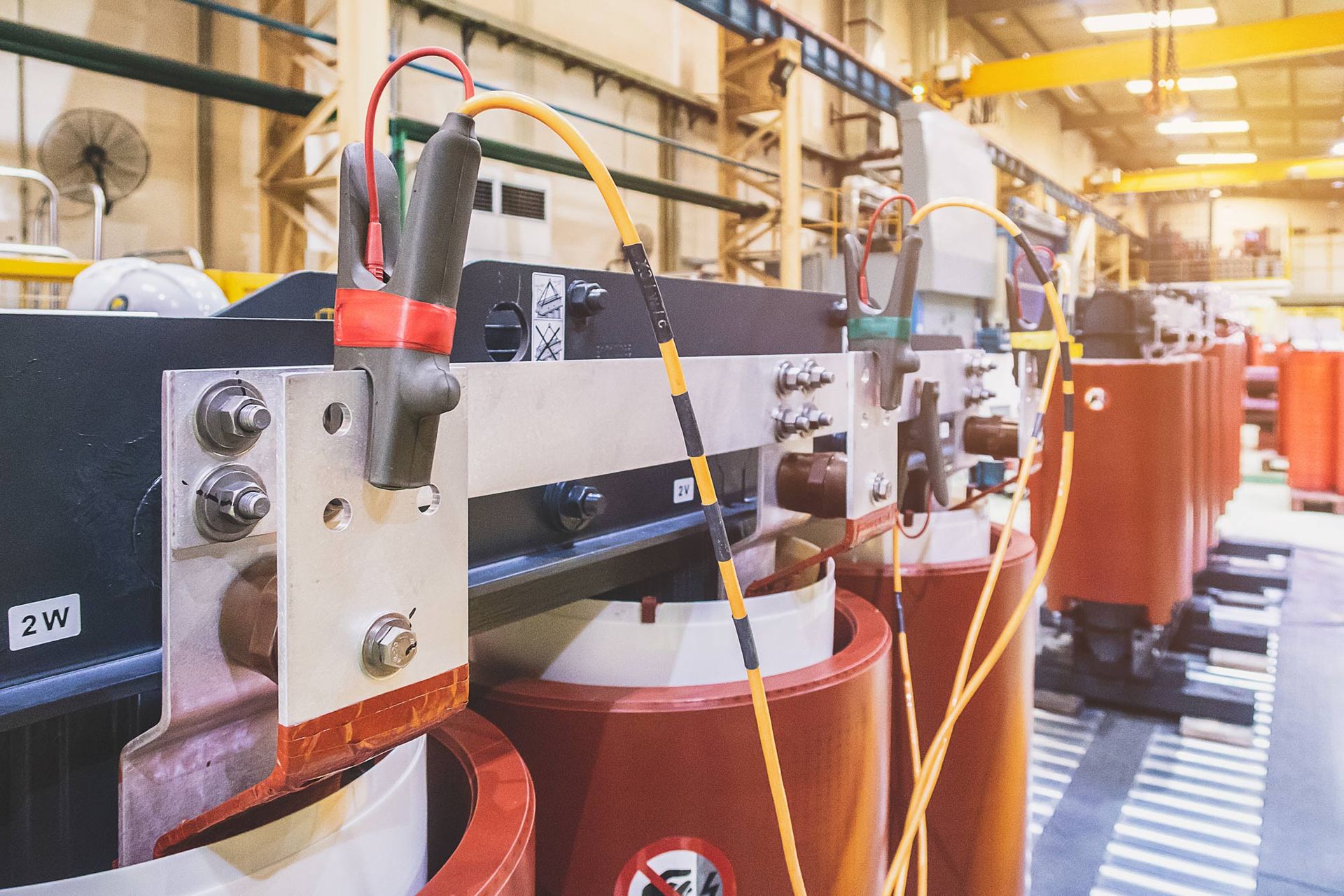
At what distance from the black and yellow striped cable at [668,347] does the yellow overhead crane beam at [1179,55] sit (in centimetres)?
737

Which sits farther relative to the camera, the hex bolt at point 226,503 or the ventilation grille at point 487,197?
the ventilation grille at point 487,197

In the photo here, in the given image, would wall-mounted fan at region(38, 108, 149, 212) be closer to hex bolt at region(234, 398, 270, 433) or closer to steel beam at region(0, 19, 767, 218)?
steel beam at region(0, 19, 767, 218)

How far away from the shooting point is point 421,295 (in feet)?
1.50

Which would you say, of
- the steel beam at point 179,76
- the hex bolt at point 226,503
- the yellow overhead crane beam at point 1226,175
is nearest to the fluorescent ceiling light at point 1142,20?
→ the yellow overhead crane beam at point 1226,175

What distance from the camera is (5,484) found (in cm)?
47

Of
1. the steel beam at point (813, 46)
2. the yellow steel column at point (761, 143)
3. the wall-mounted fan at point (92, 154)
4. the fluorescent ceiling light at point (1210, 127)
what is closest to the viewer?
the wall-mounted fan at point (92, 154)

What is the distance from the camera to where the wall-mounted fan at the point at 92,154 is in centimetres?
352

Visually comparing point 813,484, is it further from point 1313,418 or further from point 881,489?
point 1313,418

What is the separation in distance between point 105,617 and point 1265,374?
31.1ft

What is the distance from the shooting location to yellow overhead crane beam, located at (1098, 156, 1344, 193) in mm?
12812

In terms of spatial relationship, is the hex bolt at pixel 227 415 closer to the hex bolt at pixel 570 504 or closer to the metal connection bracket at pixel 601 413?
the metal connection bracket at pixel 601 413

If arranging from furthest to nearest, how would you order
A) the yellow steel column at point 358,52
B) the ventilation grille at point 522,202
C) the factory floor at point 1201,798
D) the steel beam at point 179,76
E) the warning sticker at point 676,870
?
the ventilation grille at point 522,202 < the yellow steel column at point 358,52 < the steel beam at point 179,76 < the factory floor at point 1201,798 < the warning sticker at point 676,870

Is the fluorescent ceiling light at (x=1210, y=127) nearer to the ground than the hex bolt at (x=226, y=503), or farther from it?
farther from it

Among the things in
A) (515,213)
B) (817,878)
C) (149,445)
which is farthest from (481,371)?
(515,213)
